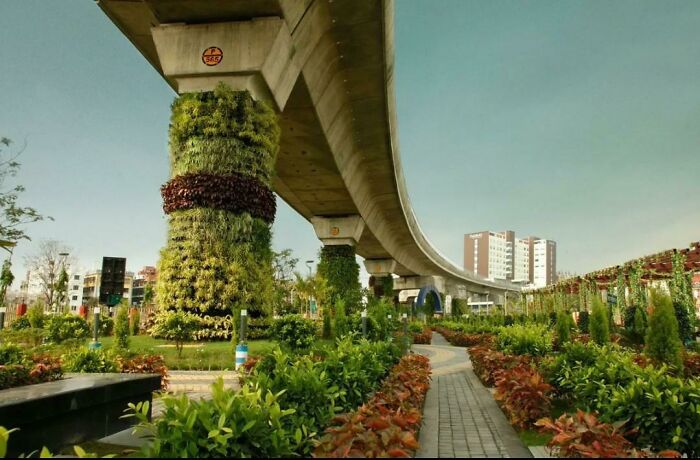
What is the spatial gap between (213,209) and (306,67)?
257 inches

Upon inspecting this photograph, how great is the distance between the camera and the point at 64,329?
697 inches

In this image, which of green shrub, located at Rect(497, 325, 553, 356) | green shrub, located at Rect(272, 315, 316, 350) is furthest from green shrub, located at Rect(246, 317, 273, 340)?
green shrub, located at Rect(497, 325, 553, 356)

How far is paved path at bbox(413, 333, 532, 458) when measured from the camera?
247 inches

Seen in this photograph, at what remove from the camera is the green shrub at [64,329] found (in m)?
17.7

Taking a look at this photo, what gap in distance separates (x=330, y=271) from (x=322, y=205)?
5064mm

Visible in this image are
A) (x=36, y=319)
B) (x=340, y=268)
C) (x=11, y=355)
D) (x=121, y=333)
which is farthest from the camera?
(x=340, y=268)

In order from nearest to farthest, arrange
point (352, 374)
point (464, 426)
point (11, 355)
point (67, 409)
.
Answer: point (67, 409) < point (352, 374) < point (11, 355) < point (464, 426)

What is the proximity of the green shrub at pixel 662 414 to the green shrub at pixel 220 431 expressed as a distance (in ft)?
12.4

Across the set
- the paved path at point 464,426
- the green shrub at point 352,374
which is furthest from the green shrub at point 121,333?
the paved path at point 464,426

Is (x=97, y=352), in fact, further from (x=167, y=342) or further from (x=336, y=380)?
(x=167, y=342)

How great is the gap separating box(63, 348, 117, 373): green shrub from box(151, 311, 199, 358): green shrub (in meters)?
4.20

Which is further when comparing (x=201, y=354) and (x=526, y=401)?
(x=201, y=354)

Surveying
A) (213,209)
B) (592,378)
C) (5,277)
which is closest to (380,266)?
(5,277)

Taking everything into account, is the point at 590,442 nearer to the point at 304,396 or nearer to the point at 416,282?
the point at 304,396
